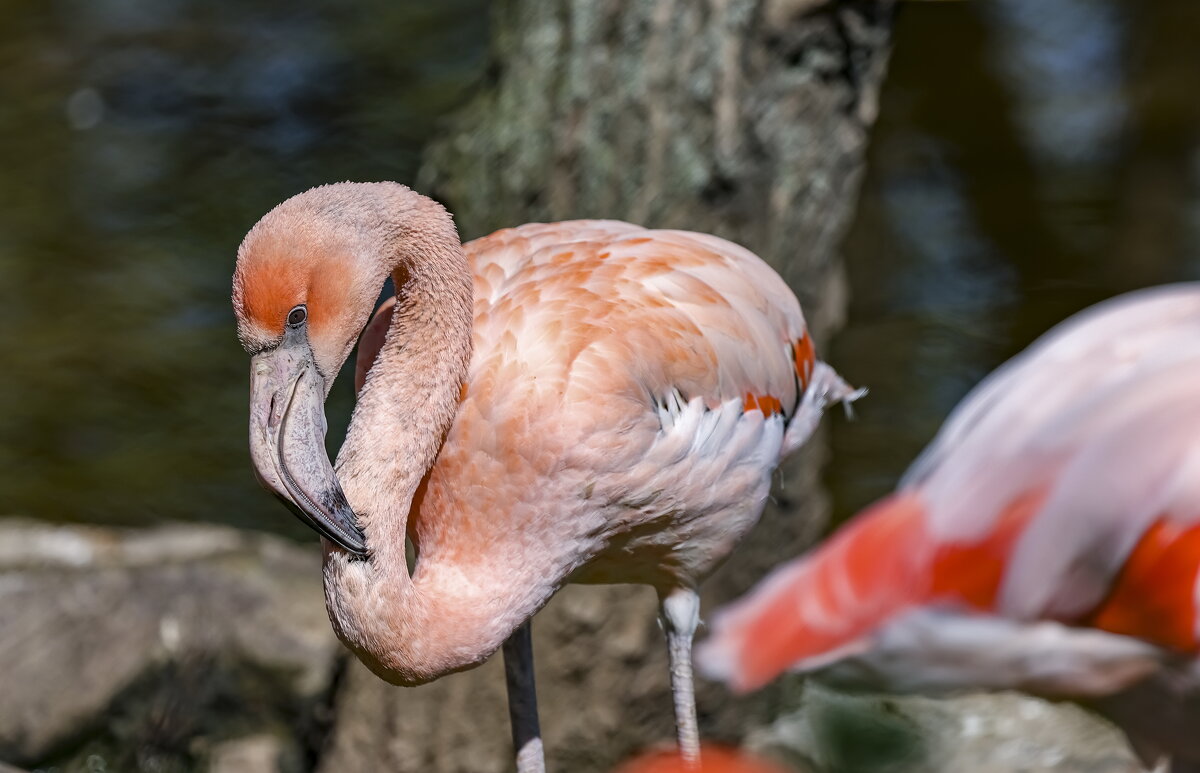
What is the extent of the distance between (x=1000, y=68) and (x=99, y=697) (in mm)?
5250

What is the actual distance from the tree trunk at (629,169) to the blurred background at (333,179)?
1.47 metres

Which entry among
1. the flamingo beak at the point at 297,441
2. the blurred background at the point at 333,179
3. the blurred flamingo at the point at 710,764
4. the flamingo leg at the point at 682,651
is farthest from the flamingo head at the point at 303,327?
the blurred background at the point at 333,179

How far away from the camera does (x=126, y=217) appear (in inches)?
249

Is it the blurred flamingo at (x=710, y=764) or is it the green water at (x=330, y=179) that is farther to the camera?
the green water at (x=330, y=179)

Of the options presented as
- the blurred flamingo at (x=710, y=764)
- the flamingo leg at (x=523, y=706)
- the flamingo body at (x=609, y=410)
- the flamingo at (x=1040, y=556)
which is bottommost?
the flamingo leg at (x=523, y=706)

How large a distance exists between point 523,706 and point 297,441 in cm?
88

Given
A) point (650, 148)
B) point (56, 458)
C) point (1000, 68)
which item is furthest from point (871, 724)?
point (1000, 68)

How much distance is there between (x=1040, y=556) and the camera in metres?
1.34

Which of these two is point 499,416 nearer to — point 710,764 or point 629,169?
point 629,169

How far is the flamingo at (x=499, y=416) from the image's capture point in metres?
2.01

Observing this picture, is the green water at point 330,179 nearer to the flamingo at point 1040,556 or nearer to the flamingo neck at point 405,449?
the flamingo neck at point 405,449

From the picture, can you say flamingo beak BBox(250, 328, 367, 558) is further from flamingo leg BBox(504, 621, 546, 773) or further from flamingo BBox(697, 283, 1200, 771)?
flamingo BBox(697, 283, 1200, 771)

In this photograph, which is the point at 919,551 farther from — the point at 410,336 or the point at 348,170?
the point at 348,170

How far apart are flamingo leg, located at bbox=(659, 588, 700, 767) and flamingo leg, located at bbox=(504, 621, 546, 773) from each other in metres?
0.27
